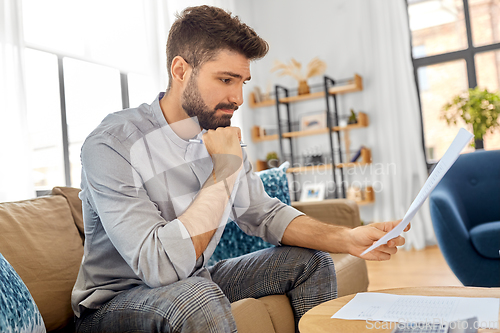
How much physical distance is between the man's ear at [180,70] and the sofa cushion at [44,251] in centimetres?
62

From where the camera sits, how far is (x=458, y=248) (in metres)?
2.14

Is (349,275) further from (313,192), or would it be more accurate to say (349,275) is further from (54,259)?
(313,192)

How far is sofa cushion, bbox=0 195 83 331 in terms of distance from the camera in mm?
1213

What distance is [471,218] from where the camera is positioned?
253 centimetres

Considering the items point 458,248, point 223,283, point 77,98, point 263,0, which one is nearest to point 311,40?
point 263,0

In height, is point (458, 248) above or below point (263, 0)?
Result: below

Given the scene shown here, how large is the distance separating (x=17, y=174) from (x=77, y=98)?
818 mm

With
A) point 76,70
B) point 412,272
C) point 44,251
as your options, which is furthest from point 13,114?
point 412,272

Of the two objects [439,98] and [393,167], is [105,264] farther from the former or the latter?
[439,98]

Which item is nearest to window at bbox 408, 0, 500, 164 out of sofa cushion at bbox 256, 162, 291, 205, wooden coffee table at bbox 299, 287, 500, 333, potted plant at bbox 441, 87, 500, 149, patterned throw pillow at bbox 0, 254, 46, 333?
potted plant at bbox 441, 87, 500, 149

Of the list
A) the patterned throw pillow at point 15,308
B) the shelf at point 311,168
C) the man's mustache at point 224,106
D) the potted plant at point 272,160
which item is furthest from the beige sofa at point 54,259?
the potted plant at point 272,160

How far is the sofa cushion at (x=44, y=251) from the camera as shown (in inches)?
47.8

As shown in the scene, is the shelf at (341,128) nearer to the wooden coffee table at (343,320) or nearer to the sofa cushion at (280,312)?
the sofa cushion at (280,312)

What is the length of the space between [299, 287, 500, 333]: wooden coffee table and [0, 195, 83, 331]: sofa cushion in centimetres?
75
